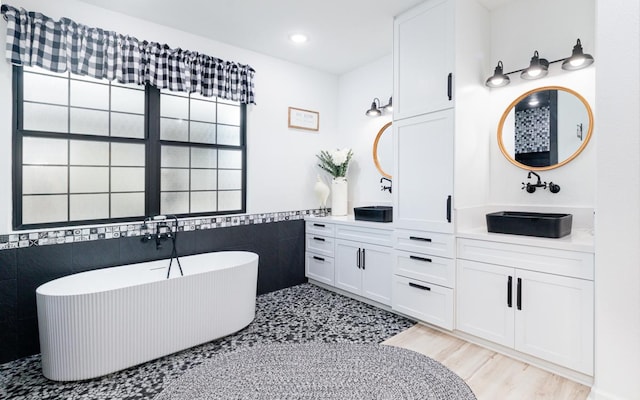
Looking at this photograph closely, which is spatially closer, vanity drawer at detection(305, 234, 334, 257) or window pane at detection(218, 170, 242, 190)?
window pane at detection(218, 170, 242, 190)

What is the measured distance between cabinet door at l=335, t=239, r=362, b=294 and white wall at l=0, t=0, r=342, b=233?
85 cm

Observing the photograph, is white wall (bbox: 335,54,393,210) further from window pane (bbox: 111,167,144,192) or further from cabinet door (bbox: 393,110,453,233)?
window pane (bbox: 111,167,144,192)

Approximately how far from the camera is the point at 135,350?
231cm

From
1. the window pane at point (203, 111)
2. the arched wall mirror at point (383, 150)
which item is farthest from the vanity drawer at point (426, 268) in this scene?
the window pane at point (203, 111)

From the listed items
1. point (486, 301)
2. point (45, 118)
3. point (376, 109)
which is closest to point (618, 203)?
point (486, 301)

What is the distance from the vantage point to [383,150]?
13.1 feet

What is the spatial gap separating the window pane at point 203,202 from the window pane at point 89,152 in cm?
85

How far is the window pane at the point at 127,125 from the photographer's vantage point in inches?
117

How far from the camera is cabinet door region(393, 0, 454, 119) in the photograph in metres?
2.68

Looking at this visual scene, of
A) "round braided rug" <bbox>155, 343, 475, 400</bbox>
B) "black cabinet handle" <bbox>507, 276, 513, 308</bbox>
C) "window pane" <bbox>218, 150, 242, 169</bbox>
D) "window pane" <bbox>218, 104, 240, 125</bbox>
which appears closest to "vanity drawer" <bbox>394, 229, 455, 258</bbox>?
"black cabinet handle" <bbox>507, 276, 513, 308</bbox>

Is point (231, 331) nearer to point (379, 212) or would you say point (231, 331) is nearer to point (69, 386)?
point (69, 386)

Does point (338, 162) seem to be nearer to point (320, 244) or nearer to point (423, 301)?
point (320, 244)

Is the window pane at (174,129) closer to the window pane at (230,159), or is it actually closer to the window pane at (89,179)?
the window pane at (230,159)

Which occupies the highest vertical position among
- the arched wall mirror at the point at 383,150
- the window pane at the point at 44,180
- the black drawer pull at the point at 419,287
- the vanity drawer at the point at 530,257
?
the arched wall mirror at the point at 383,150
